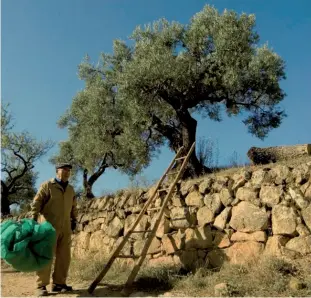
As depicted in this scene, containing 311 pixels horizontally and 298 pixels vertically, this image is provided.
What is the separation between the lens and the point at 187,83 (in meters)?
12.4

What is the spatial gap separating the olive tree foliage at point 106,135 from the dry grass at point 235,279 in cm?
749

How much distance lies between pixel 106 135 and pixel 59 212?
907 cm

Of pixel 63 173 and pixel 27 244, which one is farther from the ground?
pixel 63 173

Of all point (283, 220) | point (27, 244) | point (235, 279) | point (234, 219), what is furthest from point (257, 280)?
point (27, 244)

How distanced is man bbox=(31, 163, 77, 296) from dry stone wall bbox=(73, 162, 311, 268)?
4.42ft

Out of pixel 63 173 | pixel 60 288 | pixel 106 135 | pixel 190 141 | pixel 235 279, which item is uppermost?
pixel 106 135

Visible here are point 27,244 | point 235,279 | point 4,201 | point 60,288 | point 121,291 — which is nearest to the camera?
point 27,244

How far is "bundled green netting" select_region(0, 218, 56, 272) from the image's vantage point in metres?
5.38

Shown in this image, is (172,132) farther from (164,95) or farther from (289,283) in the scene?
(289,283)

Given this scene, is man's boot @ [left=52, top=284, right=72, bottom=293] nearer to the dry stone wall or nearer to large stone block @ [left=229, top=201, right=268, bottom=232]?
the dry stone wall

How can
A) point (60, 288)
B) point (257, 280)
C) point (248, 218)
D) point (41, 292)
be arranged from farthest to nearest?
point (248, 218)
point (60, 288)
point (41, 292)
point (257, 280)

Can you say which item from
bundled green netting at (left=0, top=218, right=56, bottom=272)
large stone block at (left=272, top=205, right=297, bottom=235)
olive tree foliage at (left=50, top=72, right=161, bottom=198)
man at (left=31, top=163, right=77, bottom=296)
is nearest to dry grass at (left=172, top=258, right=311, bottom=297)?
large stone block at (left=272, top=205, right=297, bottom=235)

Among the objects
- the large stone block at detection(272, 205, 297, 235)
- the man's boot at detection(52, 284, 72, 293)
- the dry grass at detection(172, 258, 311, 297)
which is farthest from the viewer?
the man's boot at detection(52, 284, 72, 293)

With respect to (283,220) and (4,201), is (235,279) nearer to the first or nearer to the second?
(283,220)
